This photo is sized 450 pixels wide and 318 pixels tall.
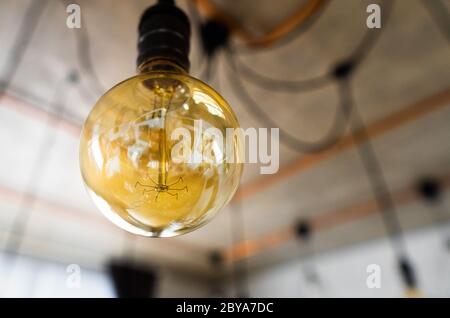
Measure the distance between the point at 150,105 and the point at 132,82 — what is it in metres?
0.05

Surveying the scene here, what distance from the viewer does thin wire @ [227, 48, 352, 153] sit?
2092 mm

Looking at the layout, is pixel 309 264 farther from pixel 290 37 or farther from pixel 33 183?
pixel 290 37

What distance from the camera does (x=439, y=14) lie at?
171 cm

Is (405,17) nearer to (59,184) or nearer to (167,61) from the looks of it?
(167,61)

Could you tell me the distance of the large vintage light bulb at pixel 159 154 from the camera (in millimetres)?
530

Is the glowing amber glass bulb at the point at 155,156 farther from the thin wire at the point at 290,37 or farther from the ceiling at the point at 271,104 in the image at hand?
the thin wire at the point at 290,37

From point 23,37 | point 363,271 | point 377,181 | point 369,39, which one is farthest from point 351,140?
point 363,271

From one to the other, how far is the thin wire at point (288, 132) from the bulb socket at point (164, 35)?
123 centimetres

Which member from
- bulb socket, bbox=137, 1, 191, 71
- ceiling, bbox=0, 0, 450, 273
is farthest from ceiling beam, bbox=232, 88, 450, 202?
bulb socket, bbox=137, 1, 191, 71

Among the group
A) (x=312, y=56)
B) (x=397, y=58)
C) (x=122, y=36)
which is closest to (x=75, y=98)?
(x=122, y=36)

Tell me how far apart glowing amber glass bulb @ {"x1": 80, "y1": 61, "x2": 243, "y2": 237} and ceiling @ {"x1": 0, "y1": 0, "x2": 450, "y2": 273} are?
1225 millimetres

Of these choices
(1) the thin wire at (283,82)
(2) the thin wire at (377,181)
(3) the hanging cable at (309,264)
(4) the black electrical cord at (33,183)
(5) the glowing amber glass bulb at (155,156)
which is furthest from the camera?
(3) the hanging cable at (309,264)

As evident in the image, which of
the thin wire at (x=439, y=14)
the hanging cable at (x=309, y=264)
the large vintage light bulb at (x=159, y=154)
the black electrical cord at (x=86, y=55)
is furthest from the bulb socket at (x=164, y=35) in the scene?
the hanging cable at (x=309, y=264)

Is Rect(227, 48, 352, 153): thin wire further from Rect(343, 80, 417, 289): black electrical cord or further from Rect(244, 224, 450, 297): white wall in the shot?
Rect(244, 224, 450, 297): white wall
